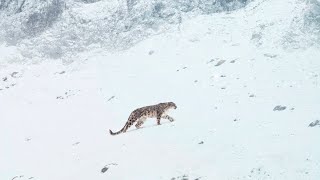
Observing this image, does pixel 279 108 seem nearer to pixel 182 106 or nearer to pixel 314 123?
pixel 314 123

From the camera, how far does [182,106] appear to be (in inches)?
898

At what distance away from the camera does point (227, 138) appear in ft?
57.1

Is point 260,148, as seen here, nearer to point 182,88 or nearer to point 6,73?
point 182,88

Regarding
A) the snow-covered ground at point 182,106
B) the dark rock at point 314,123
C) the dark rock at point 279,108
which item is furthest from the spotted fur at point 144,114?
the dark rock at point 314,123

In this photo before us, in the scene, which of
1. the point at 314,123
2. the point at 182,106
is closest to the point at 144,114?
the point at 182,106

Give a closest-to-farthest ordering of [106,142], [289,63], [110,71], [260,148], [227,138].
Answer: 1. [260,148]
2. [227,138]
3. [106,142]
4. [289,63]
5. [110,71]

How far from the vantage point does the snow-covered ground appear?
15938 millimetres

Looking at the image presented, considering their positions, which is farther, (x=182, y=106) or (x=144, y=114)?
(x=182, y=106)

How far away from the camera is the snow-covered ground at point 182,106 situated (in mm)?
15938

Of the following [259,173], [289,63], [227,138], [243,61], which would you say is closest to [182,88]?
[243,61]

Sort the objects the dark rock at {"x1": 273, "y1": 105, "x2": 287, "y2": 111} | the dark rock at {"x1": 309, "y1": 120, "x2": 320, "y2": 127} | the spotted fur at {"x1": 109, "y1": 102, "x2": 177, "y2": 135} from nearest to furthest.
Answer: the dark rock at {"x1": 309, "y1": 120, "x2": 320, "y2": 127}
the dark rock at {"x1": 273, "y1": 105, "x2": 287, "y2": 111}
the spotted fur at {"x1": 109, "y1": 102, "x2": 177, "y2": 135}

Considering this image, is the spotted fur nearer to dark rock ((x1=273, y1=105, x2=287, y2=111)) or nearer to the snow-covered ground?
the snow-covered ground

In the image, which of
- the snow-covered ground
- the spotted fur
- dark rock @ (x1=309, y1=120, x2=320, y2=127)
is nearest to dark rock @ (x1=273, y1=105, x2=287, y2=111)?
the snow-covered ground

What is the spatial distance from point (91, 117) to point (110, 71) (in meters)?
4.98
